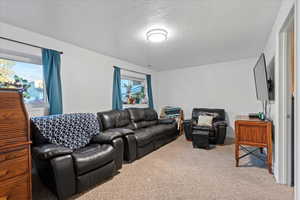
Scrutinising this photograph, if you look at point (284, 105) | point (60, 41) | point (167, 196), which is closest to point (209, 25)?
point (284, 105)

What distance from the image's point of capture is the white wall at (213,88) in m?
4.17

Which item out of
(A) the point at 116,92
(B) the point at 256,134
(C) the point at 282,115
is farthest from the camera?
(A) the point at 116,92

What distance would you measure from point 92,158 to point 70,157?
0.27 metres

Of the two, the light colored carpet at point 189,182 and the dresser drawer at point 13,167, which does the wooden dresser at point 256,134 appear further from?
the dresser drawer at point 13,167

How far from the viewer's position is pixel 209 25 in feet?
7.41

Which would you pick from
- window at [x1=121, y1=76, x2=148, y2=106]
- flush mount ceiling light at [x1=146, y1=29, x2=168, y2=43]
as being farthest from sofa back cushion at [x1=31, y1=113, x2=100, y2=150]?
window at [x1=121, y1=76, x2=148, y2=106]

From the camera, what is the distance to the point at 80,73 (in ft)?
10.3

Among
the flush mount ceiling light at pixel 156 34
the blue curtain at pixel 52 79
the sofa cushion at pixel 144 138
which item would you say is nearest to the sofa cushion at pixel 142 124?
the sofa cushion at pixel 144 138

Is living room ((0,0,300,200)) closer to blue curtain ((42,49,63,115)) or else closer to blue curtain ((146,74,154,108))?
blue curtain ((42,49,63,115))

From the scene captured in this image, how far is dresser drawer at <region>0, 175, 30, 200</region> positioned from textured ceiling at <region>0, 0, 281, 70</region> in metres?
1.95

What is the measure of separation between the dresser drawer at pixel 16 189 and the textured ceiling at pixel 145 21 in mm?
1946

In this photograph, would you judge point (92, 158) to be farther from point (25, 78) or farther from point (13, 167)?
point (25, 78)

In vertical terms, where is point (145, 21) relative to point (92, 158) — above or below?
above

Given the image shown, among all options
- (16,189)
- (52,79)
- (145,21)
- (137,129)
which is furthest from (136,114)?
(16,189)
